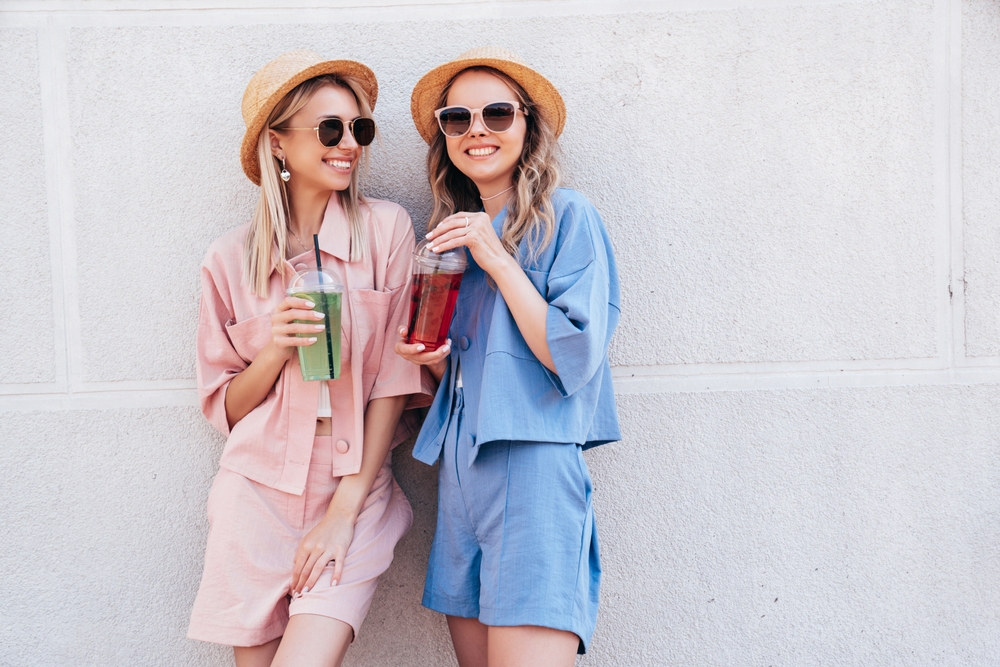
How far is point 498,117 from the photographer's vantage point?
76.7 inches

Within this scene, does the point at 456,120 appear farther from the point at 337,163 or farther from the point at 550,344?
the point at 550,344

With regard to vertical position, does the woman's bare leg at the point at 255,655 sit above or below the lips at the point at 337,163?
below

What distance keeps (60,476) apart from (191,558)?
→ 1.76 ft

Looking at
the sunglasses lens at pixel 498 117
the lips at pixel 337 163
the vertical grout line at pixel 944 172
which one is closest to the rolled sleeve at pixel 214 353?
the lips at pixel 337 163

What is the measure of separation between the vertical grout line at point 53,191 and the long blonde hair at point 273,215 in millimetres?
824

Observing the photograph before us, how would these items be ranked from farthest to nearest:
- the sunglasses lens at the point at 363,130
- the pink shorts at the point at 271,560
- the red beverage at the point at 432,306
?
the sunglasses lens at the point at 363,130
the pink shorts at the point at 271,560
the red beverage at the point at 432,306

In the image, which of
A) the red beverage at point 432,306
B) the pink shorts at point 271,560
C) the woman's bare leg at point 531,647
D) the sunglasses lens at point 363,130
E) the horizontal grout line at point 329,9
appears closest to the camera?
the woman's bare leg at point 531,647

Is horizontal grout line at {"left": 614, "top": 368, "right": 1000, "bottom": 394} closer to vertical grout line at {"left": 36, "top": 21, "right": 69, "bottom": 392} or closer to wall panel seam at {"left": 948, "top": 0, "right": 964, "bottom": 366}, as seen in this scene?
wall panel seam at {"left": 948, "top": 0, "right": 964, "bottom": 366}

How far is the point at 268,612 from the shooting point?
1.98 metres

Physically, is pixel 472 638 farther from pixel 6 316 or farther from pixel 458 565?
pixel 6 316

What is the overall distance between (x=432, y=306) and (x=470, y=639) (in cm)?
97

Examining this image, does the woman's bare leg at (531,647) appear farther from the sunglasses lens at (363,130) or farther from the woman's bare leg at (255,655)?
the sunglasses lens at (363,130)

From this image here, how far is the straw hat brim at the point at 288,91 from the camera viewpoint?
78.9 inches

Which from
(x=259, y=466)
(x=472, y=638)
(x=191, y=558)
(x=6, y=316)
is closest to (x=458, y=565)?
(x=472, y=638)
